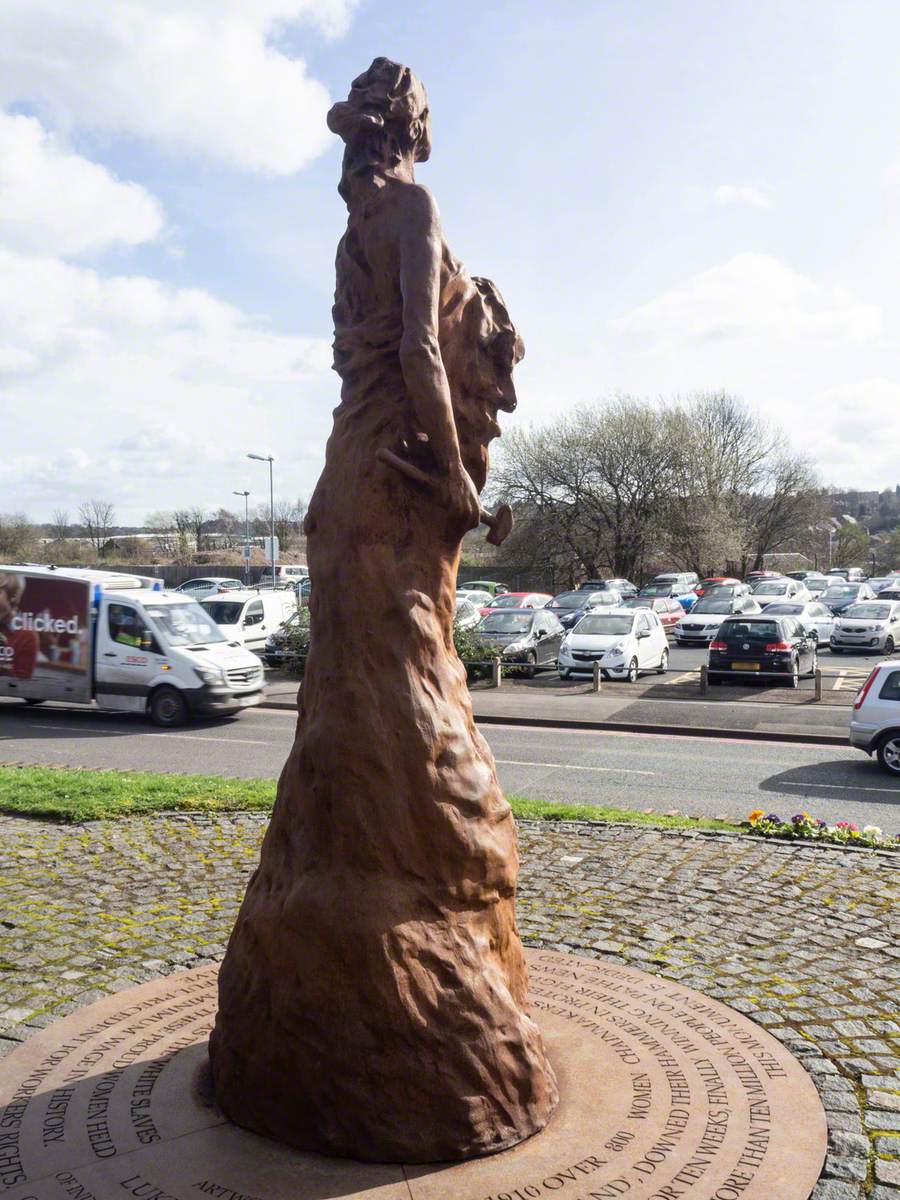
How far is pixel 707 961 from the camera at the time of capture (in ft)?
20.3

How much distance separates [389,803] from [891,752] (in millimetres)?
10919

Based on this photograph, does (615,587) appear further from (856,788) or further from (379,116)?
(379,116)

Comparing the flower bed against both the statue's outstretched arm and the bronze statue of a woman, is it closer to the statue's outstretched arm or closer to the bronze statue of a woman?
the bronze statue of a woman

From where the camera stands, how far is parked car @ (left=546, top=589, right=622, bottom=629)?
3366 centimetres

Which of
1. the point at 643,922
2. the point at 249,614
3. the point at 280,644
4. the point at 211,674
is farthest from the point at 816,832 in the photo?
the point at 249,614

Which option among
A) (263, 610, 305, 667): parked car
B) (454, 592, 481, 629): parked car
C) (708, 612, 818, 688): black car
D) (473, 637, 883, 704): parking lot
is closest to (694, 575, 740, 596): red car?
(473, 637, 883, 704): parking lot

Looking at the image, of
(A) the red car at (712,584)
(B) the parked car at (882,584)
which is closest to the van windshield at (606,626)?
(A) the red car at (712,584)

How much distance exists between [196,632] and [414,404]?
581 inches

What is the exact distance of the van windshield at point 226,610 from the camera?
90.9 feet

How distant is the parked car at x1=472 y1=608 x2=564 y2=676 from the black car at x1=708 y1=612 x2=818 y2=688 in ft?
12.7

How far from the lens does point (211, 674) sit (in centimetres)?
1745

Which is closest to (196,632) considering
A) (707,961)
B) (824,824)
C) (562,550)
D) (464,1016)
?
(824,824)

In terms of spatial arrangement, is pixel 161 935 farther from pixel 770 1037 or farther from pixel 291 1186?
pixel 770 1037

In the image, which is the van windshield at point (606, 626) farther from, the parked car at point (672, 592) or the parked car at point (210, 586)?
the parked car at point (210, 586)
